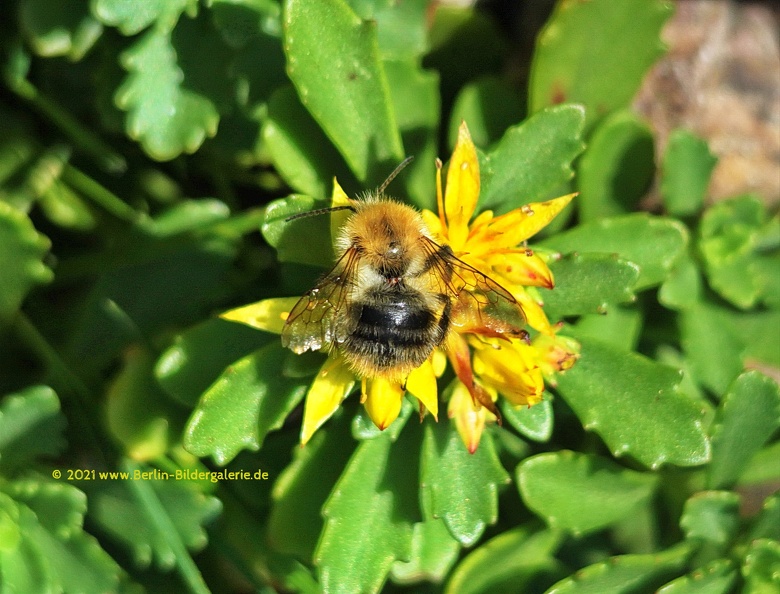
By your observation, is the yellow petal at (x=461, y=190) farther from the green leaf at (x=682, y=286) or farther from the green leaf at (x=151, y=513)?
the green leaf at (x=151, y=513)

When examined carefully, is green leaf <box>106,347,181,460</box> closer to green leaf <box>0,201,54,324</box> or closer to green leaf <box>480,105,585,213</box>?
green leaf <box>0,201,54,324</box>

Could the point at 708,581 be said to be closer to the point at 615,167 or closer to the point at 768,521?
the point at 768,521

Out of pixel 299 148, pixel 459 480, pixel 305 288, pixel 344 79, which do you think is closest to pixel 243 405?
pixel 305 288

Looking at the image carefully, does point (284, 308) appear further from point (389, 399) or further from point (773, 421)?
point (773, 421)

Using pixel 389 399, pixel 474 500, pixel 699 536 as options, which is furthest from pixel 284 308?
pixel 699 536

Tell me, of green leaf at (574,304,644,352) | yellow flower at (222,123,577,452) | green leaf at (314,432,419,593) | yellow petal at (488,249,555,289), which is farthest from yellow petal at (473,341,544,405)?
green leaf at (574,304,644,352)

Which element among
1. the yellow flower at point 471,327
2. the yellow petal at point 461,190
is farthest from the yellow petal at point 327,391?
the yellow petal at point 461,190
